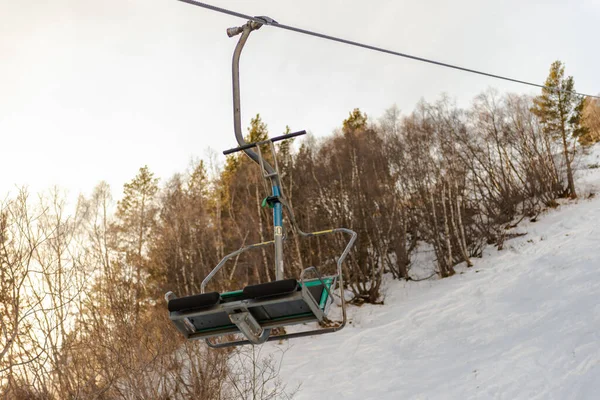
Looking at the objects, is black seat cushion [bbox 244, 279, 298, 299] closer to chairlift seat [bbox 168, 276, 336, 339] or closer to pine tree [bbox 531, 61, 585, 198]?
chairlift seat [bbox 168, 276, 336, 339]

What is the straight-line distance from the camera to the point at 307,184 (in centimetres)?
2420

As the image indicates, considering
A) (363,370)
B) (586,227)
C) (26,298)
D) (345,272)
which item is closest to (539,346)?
(363,370)

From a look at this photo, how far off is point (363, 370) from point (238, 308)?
1142cm

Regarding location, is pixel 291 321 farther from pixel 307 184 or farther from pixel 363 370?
pixel 307 184

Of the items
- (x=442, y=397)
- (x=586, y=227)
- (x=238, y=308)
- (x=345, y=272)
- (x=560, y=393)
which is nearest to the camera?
(x=238, y=308)

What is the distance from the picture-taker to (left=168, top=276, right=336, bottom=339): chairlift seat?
3281mm

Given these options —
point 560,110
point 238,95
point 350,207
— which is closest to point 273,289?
point 238,95

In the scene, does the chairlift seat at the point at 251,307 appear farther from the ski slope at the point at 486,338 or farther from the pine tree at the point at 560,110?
the pine tree at the point at 560,110

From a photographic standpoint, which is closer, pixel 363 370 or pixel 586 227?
pixel 363 370

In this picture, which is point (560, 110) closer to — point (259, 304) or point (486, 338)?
point (486, 338)

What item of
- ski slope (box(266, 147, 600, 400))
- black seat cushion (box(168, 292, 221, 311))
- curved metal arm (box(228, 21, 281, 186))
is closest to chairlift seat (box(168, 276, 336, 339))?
black seat cushion (box(168, 292, 221, 311))

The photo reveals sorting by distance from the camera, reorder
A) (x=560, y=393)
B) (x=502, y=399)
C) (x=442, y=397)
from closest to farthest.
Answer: (x=560, y=393)
(x=502, y=399)
(x=442, y=397)

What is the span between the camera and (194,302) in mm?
3520

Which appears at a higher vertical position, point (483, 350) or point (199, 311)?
point (199, 311)
